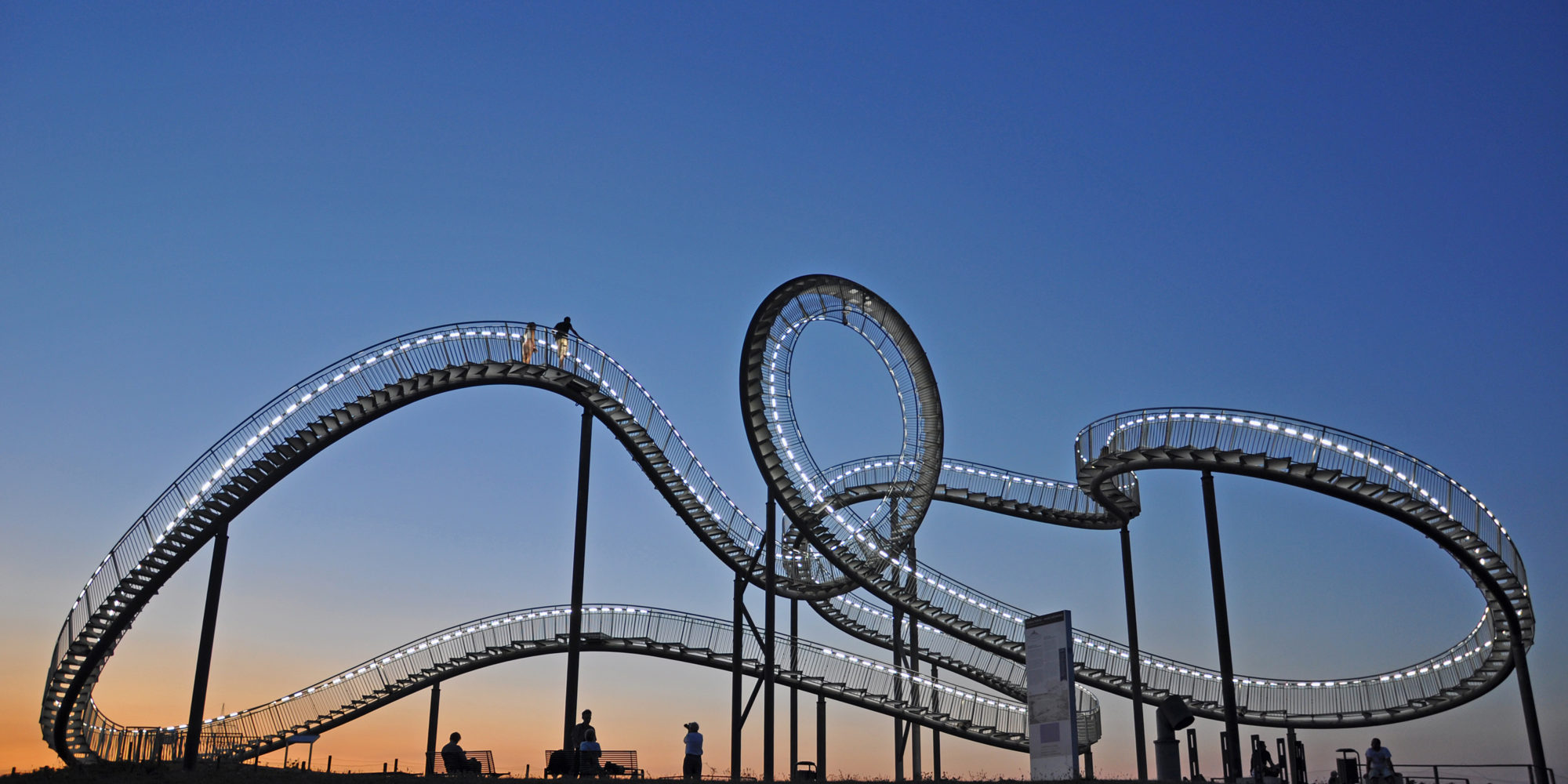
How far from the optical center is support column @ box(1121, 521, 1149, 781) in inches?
1062

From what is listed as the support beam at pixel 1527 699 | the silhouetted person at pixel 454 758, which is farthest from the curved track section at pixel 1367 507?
the silhouetted person at pixel 454 758

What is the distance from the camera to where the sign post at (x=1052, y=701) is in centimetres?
1703

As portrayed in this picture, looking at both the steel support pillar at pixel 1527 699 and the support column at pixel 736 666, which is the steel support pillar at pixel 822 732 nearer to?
the support column at pixel 736 666

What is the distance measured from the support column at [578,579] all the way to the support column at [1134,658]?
1300 cm

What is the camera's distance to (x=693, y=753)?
786 inches

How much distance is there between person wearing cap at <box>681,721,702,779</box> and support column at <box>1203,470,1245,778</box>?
9808 millimetres

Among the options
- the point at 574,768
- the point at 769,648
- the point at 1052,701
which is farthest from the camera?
the point at 769,648

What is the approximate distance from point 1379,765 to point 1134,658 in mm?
6498

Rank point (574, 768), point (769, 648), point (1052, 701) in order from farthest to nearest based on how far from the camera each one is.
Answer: point (769, 648) < point (574, 768) < point (1052, 701)

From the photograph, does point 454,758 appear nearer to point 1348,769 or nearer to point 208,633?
point 208,633

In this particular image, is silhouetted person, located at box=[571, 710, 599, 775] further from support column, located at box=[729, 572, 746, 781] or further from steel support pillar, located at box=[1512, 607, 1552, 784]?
steel support pillar, located at box=[1512, 607, 1552, 784]

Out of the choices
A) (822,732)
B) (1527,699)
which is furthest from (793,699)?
(1527,699)

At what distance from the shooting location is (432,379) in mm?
25016

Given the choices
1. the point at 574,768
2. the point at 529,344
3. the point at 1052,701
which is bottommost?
the point at 574,768
